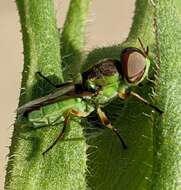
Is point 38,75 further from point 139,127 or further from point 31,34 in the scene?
point 139,127

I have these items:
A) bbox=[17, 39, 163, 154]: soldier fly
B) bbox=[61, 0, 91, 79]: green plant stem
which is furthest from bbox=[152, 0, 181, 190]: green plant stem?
bbox=[61, 0, 91, 79]: green plant stem

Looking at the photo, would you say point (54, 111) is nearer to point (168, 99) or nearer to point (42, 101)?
point (42, 101)

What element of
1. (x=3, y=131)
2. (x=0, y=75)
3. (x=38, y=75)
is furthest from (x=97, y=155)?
(x=0, y=75)

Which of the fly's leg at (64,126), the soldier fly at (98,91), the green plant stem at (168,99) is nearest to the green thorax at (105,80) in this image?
the soldier fly at (98,91)

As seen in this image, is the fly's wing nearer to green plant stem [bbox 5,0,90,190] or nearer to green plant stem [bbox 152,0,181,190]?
green plant stem [bbox 5,0,90,190]

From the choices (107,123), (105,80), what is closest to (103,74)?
(105,80)

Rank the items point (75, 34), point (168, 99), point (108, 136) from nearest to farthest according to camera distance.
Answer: point (168, 99) < point (108, 136) < point (75, 34)

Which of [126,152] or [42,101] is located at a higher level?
[42,101]
